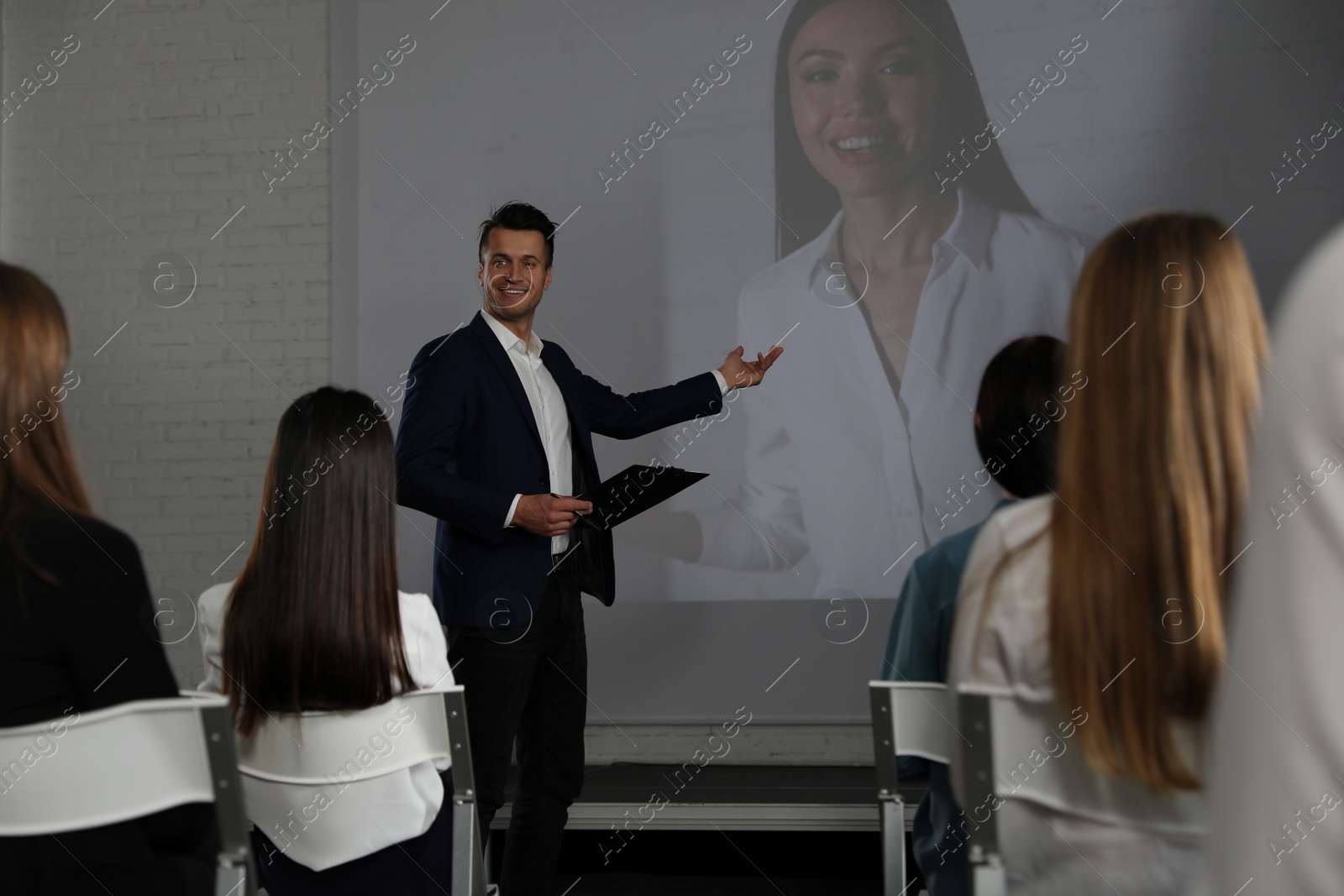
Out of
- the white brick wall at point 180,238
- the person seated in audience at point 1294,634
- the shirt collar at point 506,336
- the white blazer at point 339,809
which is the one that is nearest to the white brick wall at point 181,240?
the white brick wall at point 180,238

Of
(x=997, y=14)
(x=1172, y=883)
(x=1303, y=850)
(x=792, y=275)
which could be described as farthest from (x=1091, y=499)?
(x=997, y=14)

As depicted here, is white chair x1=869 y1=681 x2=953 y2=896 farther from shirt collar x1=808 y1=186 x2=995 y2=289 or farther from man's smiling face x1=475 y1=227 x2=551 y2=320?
shirt collar x1=808 y1=186 x2=995 y2=289

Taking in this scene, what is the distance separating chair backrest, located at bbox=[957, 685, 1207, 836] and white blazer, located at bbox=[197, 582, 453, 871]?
79 cm

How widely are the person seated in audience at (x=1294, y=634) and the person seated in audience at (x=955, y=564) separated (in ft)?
3.77

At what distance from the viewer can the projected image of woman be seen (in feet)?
12.1

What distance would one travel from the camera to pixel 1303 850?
0.82ft

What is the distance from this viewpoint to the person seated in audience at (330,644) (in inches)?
60.8

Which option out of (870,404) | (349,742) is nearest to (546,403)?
(349,742)

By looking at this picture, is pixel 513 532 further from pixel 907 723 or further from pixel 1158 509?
pixel 1158 509

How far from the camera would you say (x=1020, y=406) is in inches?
60.5

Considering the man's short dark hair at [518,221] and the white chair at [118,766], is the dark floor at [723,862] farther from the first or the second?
the white chair at [118,766]

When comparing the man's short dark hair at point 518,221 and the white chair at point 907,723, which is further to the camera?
the man's short dark hair at point 518,221

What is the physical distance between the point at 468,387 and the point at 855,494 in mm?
1743

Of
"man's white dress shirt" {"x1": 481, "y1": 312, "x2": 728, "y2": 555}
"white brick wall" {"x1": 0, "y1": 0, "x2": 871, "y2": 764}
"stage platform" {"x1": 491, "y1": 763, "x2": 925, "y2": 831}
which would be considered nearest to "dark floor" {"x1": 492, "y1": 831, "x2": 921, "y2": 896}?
"stage platform" {"x1": 491, "y1": 763, "x2": 925, "y2": 831}
